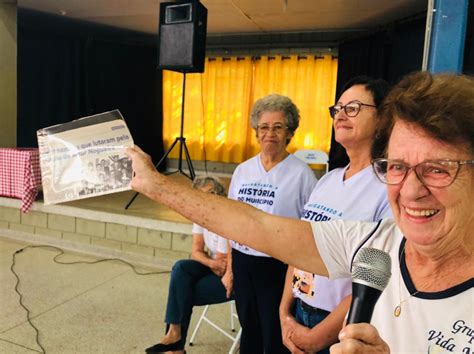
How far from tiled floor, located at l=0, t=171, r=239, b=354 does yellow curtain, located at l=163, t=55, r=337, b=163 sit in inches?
131

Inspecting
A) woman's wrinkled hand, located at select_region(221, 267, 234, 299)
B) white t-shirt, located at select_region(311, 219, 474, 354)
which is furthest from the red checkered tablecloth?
white t-shirt, located at select_region(311, 219, 474, 354)

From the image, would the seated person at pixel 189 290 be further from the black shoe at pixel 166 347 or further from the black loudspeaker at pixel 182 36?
the black loudspeaker at pixel 182 36

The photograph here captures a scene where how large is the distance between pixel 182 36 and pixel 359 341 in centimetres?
378

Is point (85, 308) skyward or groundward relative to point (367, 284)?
groundward

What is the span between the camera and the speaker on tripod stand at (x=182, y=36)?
3809 millimetres

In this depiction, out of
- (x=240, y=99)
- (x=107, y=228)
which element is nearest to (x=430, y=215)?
(x=107, y=228)

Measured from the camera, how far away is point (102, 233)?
3674 millimetres

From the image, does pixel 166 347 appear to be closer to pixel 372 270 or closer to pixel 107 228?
pixel 372 270

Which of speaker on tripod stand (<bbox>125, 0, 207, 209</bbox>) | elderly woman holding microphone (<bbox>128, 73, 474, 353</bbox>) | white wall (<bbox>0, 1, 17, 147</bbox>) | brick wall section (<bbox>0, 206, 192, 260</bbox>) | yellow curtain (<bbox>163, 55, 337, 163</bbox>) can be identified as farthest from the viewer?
yellow curtain (<bbox>163, 55, 337, 163</bbox>)

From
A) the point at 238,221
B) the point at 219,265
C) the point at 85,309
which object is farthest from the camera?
the point at 85,309

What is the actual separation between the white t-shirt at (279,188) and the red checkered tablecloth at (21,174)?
290 centimetres

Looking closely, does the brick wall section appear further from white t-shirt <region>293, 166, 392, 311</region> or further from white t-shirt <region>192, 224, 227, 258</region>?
white t-shirt <region>293, 166, 392, 311</region>

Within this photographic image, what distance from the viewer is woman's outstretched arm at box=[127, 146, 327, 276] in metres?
0.91

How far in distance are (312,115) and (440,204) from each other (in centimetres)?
583
